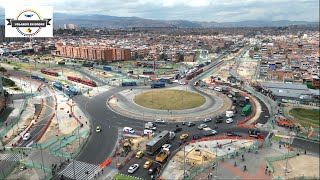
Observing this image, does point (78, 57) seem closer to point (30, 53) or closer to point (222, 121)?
point (30, 53)

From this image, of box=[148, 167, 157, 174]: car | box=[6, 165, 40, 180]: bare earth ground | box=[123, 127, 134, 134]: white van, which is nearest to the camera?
box=[6, 165, 40, 180]: bare earth ground

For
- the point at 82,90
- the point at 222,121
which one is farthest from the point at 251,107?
the point at 82,90

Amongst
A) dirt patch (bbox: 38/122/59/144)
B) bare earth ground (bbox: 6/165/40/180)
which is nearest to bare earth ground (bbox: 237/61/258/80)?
dirt patch (bbox: 38/122/59/144)

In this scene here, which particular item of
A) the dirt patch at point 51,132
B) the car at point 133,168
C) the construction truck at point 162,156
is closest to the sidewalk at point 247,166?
the construction truck at point 162,156

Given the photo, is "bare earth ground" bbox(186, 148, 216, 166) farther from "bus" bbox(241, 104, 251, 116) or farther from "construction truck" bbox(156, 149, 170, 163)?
"bus" bbox(241, 104, 251, 116)

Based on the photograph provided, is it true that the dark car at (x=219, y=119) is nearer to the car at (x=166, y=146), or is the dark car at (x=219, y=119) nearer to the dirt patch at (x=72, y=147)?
the car at (x=166, y=146)

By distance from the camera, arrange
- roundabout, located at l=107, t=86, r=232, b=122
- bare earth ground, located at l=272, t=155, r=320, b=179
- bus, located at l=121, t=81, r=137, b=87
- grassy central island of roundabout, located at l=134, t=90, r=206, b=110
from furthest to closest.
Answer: bus, located at l=121, t=81, r=137, b=87 < grassy central island of roundabout, located at l=134, t=90, r=206, b=110 < roundabout, located at l=107, t=86, r=232, b=122 < bare earth ground, located at l=272, t=155, r=320, b=179
